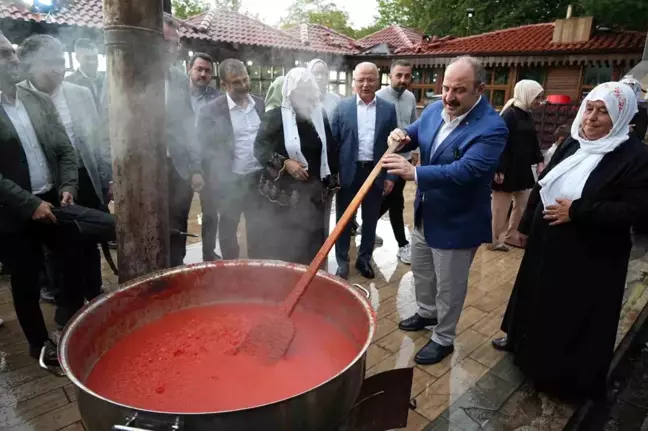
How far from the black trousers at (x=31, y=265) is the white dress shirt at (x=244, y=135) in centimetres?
154

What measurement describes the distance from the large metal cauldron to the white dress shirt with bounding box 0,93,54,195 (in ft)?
4.77

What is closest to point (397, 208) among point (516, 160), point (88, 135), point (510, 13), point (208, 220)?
point (516, 160)

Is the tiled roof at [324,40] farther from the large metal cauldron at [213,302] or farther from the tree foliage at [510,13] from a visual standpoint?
the large metal cauldron at [213,302]

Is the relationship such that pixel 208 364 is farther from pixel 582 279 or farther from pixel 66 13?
pixel 66 13

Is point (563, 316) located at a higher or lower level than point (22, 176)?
lower

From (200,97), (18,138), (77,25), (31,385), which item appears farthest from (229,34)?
(31,385)

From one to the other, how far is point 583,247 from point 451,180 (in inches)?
34.1

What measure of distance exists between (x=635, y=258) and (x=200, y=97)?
5.44 meters

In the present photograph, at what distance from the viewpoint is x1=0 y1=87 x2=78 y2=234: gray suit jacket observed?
237cm

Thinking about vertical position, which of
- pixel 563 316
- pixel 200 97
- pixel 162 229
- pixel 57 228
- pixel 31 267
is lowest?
pixel 563 316

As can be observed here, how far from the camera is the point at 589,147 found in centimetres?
237

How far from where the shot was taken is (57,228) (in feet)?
8.64

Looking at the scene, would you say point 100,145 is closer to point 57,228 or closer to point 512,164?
point 57,228

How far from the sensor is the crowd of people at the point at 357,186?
2389 mm
